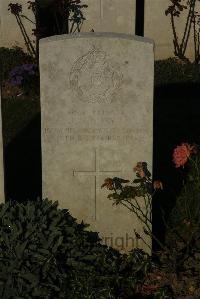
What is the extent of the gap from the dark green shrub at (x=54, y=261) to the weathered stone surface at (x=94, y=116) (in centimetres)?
27

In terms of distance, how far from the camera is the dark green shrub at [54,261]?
15.2ft

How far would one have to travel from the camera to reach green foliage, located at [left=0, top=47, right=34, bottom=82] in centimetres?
1084

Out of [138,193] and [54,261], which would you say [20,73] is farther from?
[54,261]

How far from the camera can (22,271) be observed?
462 cm

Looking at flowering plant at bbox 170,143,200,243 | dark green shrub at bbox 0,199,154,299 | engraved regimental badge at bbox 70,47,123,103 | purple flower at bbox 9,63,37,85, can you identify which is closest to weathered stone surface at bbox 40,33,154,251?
engraved regimental badge at bbox 70,47,123,103

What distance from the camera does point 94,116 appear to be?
208 inches

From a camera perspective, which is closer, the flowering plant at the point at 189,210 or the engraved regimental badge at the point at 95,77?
the engraved regimental badge at the point at 95,77

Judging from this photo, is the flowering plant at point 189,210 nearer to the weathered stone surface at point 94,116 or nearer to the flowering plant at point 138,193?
the flowering plant at point 138,193

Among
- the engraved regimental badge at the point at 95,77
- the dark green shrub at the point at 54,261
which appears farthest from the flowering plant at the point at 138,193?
the engraved regimental badge at the point at 95,77

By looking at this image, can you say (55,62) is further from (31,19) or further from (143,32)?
(143,32)

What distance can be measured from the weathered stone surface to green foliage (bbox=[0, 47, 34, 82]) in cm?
544

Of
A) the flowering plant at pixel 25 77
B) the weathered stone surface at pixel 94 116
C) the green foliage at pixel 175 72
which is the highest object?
the green foliage at pixel 175 72

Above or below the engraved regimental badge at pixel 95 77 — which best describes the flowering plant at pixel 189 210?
below

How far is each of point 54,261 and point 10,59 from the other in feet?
22.7
